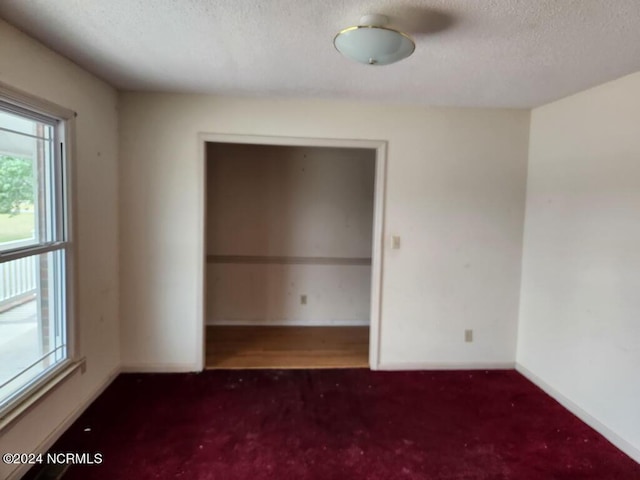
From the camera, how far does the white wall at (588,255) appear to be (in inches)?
91.2

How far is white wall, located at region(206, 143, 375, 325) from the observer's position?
442cm

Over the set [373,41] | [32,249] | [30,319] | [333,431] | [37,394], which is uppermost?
[373,41]

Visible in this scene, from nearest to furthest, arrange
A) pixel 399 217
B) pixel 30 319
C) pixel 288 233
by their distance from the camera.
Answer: pixel 30 319 < pixel 399 217 < pixel 288 233

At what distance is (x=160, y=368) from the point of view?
3.17 m

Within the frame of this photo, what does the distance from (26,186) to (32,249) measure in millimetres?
339

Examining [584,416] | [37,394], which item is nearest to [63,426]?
[37,394]

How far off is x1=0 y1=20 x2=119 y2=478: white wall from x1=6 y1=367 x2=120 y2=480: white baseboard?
12 mm

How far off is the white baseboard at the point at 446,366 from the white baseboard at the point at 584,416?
0.48ft

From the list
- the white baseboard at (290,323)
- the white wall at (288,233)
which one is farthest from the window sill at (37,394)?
the white wall at (288,233)

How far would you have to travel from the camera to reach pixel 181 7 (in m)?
1.64

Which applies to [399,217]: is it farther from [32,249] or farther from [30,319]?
[30,319]

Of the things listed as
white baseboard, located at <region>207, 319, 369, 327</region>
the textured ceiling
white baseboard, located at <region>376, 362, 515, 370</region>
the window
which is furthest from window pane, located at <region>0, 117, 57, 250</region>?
white baseboard, located at <region>376, 362, 515, 370</region>

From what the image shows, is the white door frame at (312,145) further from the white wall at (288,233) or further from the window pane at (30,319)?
the white wall at (288,233)

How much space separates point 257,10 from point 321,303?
346 cm
